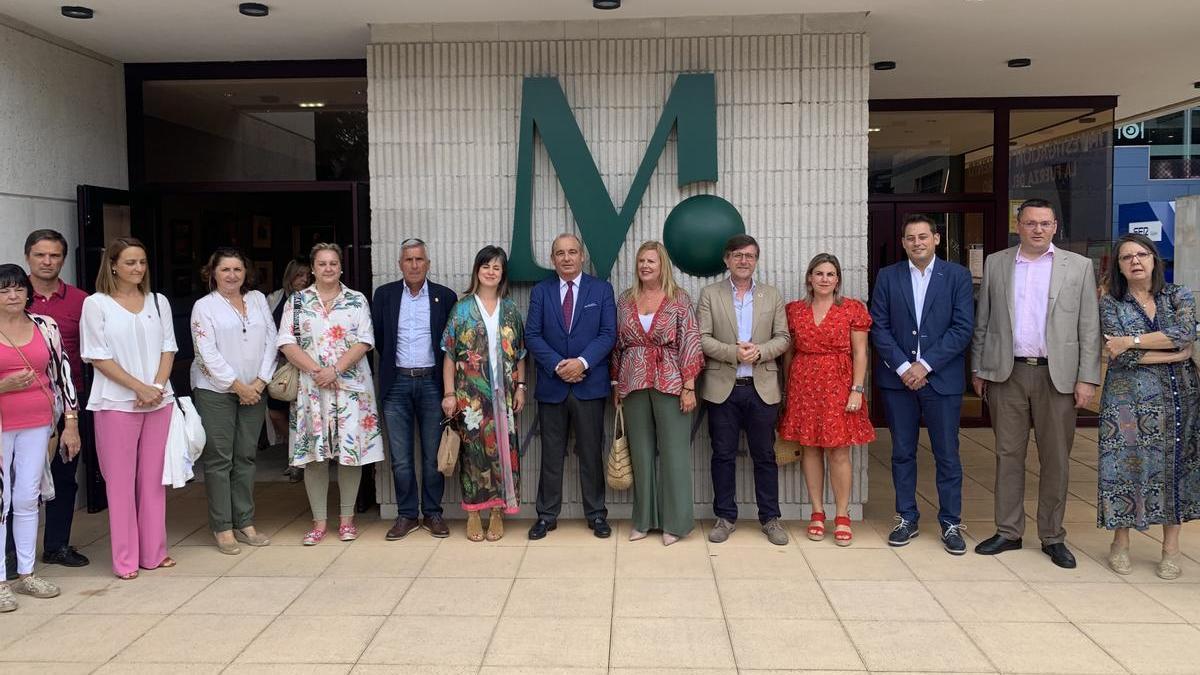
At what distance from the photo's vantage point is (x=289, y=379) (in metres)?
5.12

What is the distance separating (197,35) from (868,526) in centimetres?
491

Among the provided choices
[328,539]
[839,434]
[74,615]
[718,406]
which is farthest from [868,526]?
[74,615]

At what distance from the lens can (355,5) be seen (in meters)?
5.18

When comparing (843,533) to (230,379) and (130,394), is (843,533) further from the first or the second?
(130,394)

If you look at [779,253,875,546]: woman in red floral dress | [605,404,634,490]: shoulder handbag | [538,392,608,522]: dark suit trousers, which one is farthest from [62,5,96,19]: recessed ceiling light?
[779,253,875,546]: woman in red floral dress

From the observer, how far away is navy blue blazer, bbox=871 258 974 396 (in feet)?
16.3

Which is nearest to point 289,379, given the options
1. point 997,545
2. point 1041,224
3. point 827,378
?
point 827,378

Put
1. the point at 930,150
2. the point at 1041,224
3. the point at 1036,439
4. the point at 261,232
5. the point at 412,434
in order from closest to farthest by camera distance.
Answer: the point at 1041,224 < the point at 1036,439 < the point at 412,434 < the point at 261,232 < the point at 930,150

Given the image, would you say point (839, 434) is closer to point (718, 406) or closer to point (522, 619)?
point (718, 406)

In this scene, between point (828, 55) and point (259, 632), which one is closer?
point (259, 632)

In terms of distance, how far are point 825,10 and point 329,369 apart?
3355mm

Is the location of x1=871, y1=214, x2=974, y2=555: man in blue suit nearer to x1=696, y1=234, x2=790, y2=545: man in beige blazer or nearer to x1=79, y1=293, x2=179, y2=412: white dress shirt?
x1=696, y1=234, x2=790, y2=545: man in beige blazer

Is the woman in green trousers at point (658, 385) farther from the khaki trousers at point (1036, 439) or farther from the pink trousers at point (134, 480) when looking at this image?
the pink trousers at point (134, 480)

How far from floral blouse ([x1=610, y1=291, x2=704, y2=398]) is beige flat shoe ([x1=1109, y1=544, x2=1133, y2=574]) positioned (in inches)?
86.5
